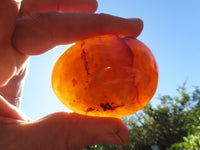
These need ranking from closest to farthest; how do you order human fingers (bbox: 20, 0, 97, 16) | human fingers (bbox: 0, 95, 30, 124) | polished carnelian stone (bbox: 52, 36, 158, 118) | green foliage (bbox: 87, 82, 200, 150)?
polished carnelian stone (bbox: 52, 36, 158, 118) < human fingers (bbox: 0, 95, 30, 124) < human fingers (bbox: 20, 0, 97, 16) < green foliage (bbox: 87, 82, 200, 150)

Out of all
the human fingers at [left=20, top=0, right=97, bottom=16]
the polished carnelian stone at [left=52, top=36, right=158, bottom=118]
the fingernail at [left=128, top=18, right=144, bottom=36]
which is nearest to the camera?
the polished carnelian stone at [left=52, top=36, right=158, bottom=118]

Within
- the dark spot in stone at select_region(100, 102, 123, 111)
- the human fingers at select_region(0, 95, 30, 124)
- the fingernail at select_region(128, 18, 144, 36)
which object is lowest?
the human fingers at select_region(0, 95, 30, 124)

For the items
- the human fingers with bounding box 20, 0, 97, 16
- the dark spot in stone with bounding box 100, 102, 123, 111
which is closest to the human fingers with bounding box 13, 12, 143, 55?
the human fingers with bounding box 20, 0, 97, 16

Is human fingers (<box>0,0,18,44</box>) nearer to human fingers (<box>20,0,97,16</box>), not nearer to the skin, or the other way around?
the skin

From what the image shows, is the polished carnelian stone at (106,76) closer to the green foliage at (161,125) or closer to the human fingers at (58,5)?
the human fingers at (58,5)

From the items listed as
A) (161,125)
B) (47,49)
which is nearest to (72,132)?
(47,49)

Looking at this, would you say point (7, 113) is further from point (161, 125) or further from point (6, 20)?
point (161, 125)

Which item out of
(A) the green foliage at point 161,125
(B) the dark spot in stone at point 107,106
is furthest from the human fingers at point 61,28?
(A) the green foliage at point 161,125
